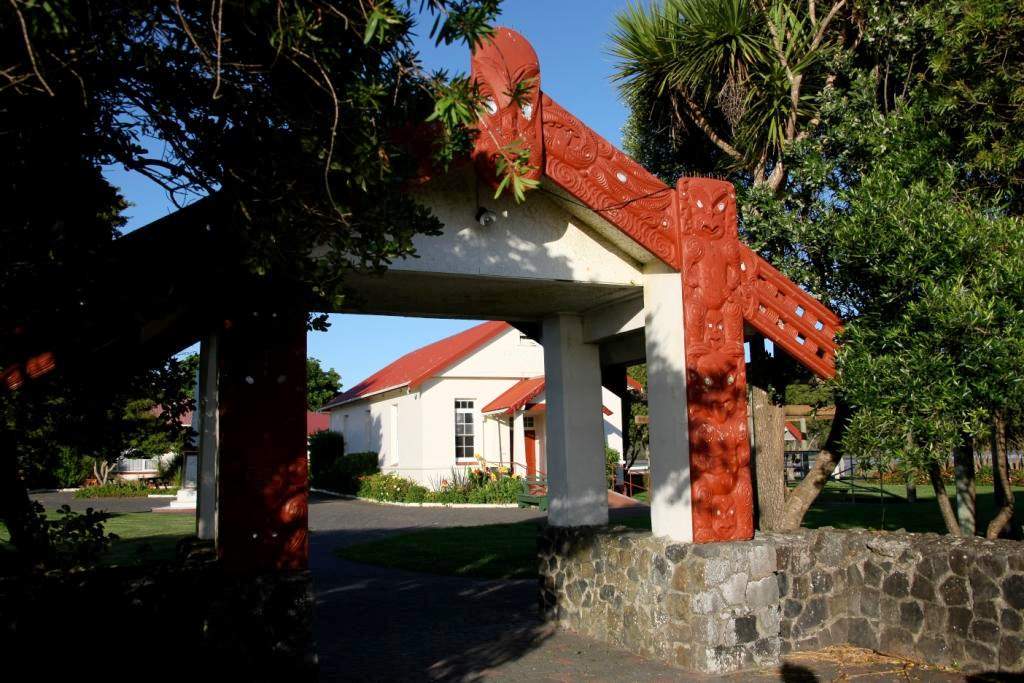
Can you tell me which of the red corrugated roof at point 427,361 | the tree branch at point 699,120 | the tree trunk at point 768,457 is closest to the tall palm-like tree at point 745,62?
the tree branch at point 699,120

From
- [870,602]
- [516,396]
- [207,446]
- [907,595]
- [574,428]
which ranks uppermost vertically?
[516,396]

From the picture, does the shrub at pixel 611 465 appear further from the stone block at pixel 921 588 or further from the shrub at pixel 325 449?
the stone block at pixel 921 588

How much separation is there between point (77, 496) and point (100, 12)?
31258 millimetres

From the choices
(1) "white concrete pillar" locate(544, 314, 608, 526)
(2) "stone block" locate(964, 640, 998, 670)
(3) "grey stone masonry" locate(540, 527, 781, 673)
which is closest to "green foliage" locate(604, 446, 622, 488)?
(1) "white concrete pillar" locate(544, 314, 608, 526)

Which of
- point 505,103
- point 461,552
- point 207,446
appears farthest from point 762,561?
point 461,552

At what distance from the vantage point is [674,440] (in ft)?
24.3

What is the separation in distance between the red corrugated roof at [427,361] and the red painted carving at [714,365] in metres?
15.7

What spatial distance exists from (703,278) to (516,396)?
18.3 meters

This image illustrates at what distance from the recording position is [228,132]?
5035 mm

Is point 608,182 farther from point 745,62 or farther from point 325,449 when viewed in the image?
point 325,449

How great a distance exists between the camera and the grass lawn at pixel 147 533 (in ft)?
42.8

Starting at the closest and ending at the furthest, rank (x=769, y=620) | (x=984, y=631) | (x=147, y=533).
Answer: (x=984, y=631) → (x=769, y=620) → (x=147, y=533)

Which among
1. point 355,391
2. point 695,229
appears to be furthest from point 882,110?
point 355,391

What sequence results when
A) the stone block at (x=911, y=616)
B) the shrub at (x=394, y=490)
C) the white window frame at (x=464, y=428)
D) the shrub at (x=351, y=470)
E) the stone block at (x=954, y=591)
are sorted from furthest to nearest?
the shrub at (x=351, y=470) < the white window frame at (x=464, y=428) < the shrub at (x=394, y=490) < the stone block at (x=911, y=616) < the stone block at (x=954, y=591)
